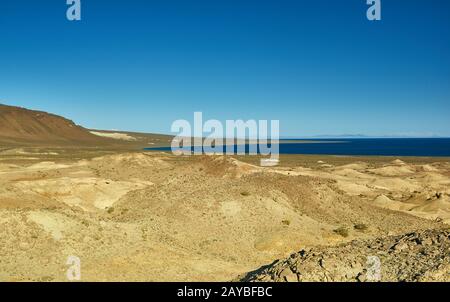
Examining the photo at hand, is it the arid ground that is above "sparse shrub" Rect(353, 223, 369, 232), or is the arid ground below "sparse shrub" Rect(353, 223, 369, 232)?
above

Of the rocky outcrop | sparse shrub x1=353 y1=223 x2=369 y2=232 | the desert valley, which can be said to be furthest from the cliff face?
the rocky outcrop

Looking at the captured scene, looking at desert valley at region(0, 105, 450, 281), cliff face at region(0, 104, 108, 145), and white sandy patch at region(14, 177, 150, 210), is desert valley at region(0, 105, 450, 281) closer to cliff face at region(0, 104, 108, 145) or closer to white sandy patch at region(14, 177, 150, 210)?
white sandy patch at region(14, 177, 150, 210)

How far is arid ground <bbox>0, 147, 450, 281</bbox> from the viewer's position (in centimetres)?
1589

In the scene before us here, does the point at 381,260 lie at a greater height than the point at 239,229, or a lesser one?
greater

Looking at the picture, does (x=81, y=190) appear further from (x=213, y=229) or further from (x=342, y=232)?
(x=342, y=232)

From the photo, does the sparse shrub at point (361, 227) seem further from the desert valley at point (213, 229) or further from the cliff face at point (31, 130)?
the cliff face at point (31, 130)

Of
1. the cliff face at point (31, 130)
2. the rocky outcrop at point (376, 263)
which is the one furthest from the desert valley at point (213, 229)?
the cliff face at point (31, 130)

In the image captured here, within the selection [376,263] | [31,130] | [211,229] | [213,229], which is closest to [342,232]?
[213,229]

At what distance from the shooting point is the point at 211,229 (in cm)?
2864

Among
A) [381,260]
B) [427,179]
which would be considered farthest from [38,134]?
[381,260]

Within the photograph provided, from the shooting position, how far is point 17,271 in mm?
19375

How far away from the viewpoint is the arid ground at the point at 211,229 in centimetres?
1589
